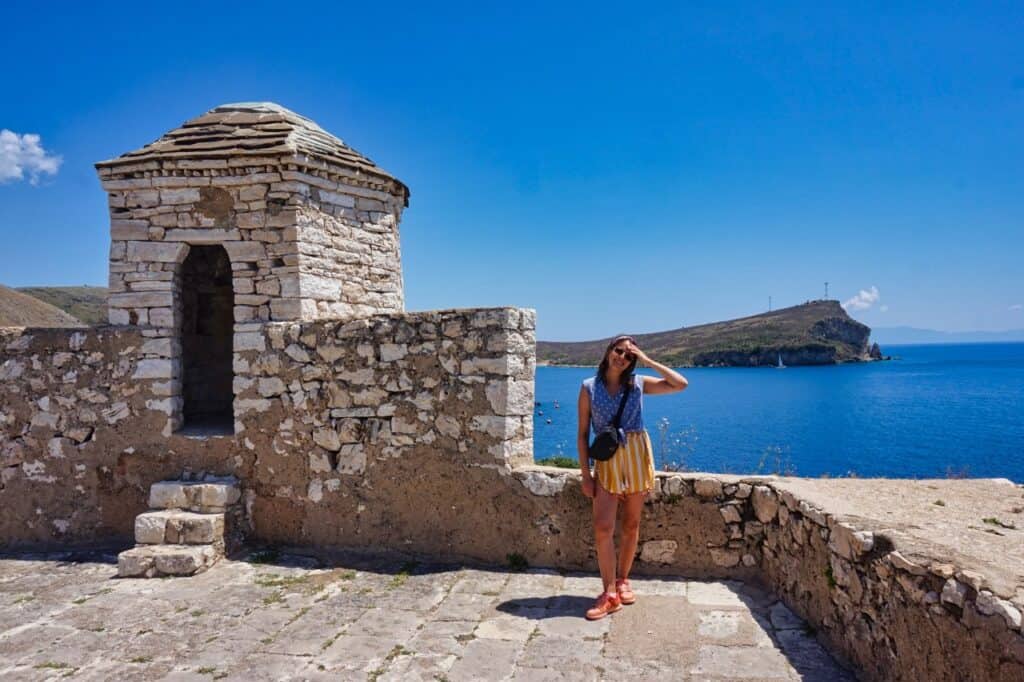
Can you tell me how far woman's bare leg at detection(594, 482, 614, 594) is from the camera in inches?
169

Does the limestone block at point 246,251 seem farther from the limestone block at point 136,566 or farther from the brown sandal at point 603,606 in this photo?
the brown sandal at point 603,606

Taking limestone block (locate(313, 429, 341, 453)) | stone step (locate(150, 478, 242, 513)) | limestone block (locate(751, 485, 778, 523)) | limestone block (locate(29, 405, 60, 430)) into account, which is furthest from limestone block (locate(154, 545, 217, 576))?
limestone block (locate(751, 485, 778, 523))

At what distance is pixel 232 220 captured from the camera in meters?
6.08

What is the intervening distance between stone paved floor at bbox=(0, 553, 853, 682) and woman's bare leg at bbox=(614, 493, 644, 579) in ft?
0.90

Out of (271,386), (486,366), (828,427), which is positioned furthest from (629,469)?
(828,427)

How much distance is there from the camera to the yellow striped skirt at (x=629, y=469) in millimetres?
4273

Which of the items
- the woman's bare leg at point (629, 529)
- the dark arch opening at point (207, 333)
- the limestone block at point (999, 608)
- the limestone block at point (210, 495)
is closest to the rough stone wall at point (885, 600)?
the limestone block at point (999, 608)

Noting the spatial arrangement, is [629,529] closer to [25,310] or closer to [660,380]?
[660,380]

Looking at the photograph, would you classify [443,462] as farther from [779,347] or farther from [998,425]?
[779,347]

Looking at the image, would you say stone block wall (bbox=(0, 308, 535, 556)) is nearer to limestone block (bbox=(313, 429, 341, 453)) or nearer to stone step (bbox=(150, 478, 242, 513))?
limestone block (bbox=(313, 429, 341, 453))

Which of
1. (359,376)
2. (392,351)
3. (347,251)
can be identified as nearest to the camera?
(392,351)

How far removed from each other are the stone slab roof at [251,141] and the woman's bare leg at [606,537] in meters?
4.27

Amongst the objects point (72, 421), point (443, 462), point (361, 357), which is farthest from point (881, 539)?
point (72, 421)

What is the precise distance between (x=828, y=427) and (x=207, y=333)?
3757 cm
